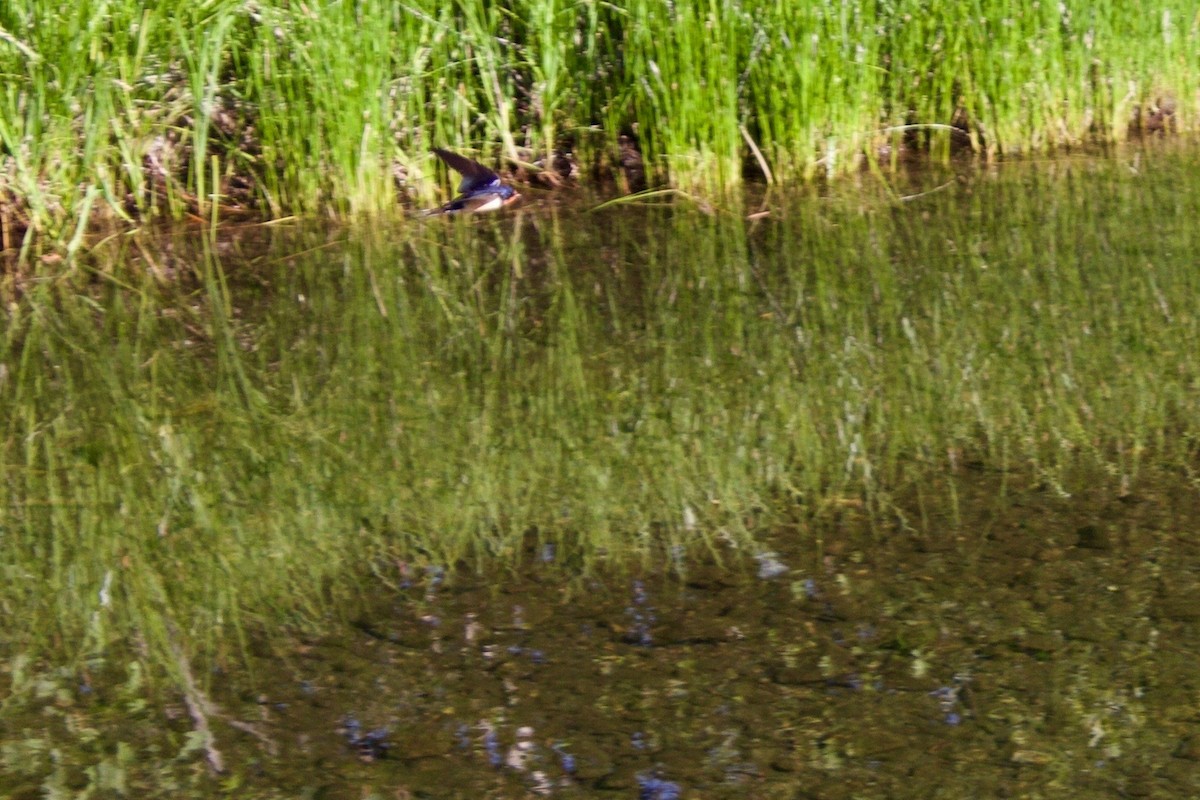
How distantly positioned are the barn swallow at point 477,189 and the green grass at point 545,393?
6.2 inches

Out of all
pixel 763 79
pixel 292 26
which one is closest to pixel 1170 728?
pixel 763 79

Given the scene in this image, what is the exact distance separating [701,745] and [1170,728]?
55 cm

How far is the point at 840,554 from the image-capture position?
2271 millimetres

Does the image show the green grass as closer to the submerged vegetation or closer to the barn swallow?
the barn swallow

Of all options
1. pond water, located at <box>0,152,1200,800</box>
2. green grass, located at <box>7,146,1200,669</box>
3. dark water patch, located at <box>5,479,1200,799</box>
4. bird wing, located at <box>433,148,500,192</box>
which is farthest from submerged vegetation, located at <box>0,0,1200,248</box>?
dark water patch, located at <box>5,479,1200,799</box>

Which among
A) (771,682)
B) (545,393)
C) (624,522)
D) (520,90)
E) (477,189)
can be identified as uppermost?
(520,90)

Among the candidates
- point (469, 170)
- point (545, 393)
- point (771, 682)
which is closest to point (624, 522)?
point (771, 682)

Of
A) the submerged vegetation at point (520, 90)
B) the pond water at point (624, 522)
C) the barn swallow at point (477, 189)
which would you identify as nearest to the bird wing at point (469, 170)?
the barn swallow at point (477, 189)

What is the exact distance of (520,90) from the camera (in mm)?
4902

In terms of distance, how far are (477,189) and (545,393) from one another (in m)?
1.60

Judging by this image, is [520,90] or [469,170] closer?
[469,170]

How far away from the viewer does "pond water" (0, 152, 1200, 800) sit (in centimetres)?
180

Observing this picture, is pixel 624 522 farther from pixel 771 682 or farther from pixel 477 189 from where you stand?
pixel 477 189

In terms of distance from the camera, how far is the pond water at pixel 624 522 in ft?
5.91
